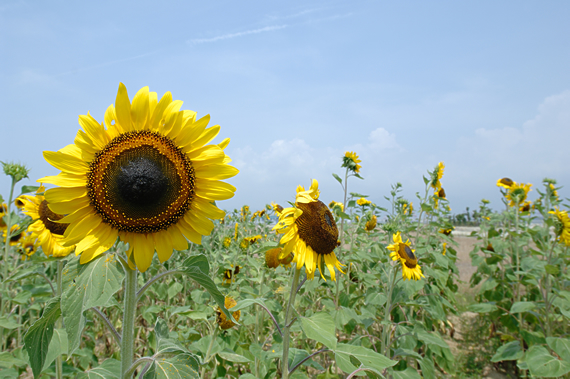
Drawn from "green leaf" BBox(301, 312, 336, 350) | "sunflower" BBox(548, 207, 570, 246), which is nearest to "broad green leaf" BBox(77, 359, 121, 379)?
"green leaf" BBox(301, 312, 336, 350)

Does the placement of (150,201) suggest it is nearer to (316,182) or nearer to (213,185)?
(213,185)

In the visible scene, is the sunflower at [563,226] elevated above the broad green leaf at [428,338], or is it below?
above

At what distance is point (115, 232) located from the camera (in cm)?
124

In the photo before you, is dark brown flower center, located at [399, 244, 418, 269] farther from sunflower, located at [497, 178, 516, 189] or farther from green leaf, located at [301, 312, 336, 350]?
sunflower, located at [497, 178, 516, 189]

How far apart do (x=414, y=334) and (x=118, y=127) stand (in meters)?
2.85

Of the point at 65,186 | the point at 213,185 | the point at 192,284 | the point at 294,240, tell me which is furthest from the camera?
the point at 192,284

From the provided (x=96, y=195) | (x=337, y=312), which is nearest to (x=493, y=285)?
(x=337, y=312)

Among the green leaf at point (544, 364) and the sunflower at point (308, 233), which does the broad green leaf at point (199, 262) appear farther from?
the green leaf at point (544, 364)

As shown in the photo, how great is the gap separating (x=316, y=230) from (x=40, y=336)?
4.50 ft

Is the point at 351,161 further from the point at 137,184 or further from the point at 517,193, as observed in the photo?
the point at 137,184

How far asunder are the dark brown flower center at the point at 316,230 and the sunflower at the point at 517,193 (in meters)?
4.25

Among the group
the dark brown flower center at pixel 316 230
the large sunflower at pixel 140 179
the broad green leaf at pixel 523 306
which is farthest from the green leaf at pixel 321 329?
the broad green leaf at pixel 523 306

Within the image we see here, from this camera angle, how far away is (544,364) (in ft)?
9.86

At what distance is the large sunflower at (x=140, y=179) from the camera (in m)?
1.20
